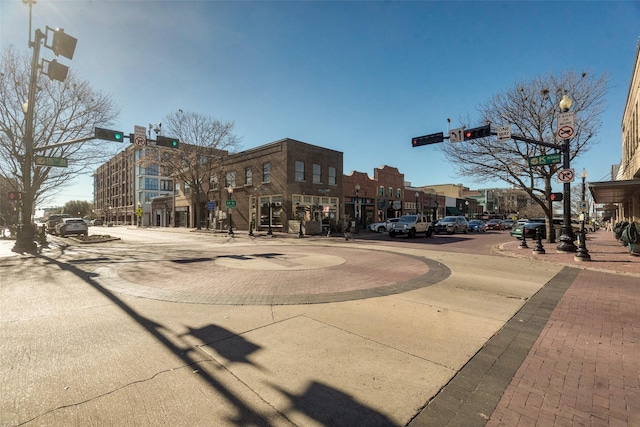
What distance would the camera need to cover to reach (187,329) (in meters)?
4.39

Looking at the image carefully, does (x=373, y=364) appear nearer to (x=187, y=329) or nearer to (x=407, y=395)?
(x=407, y=395)

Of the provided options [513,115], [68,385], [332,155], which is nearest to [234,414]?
[68,385]

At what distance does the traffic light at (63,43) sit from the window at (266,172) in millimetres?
20565

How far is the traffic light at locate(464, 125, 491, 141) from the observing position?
13758 mm

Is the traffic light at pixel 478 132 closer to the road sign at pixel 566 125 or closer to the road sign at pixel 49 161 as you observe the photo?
the road sign at pixel 566 125

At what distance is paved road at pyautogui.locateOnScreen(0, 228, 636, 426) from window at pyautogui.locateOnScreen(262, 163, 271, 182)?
2374 cm

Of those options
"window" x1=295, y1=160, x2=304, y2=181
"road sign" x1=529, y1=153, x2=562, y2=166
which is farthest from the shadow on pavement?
"window" x1=295, y1=160, x2=304, y2=181

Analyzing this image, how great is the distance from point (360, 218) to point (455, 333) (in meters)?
33.8

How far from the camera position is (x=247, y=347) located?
3768 mm

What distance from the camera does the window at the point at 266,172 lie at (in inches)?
1217

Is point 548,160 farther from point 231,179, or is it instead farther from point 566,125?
point 231,179

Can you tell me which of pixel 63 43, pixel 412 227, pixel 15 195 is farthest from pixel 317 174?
pixel 63 43

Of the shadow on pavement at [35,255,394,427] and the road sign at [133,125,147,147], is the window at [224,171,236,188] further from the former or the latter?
the shadow on pavement at [35,255,394,427]

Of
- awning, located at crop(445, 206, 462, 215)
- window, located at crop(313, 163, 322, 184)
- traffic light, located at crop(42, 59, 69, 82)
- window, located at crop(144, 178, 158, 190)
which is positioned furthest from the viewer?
window, located at crop(144, 178, 158, 190)
